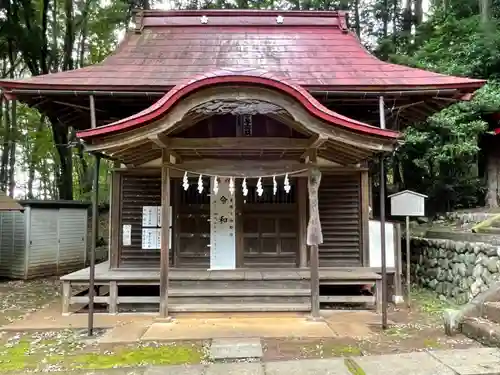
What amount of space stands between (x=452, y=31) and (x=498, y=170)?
4.47 m

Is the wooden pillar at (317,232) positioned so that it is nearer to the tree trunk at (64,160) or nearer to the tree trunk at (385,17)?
the tree trunk at (64,160)

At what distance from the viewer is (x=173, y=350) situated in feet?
15.9

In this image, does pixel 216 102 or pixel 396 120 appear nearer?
pixel 216 102

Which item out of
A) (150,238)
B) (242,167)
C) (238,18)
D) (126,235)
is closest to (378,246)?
(242,167)

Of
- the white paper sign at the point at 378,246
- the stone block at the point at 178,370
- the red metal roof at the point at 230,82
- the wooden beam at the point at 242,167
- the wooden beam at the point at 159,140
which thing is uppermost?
the red metal roof at the point at 230,82

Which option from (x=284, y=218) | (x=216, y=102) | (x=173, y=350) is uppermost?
(x=216, y=102)

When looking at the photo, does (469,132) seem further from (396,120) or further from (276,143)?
(276,143)

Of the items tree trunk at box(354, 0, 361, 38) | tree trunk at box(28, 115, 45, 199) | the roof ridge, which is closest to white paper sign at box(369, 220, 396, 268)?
the roof ridge

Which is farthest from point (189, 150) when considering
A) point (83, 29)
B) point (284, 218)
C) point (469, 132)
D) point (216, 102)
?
point (83, 29)

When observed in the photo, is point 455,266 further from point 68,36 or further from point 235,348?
point 68,36

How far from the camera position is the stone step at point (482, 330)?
4699 mm

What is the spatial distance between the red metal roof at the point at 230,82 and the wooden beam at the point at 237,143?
766mm

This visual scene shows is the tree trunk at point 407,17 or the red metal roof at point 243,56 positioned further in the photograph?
the tree trunk at point 407,17

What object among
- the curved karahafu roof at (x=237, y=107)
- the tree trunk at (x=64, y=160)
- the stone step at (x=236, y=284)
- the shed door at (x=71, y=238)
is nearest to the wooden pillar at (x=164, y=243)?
the curved karahafu roof at (x=237, y=107)
